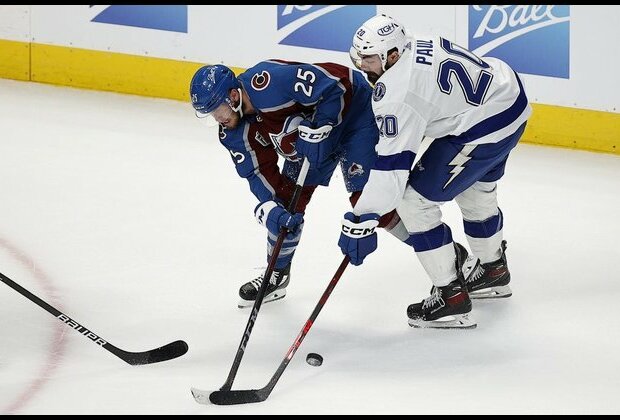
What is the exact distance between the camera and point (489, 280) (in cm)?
474

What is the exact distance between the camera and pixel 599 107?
6426 mm

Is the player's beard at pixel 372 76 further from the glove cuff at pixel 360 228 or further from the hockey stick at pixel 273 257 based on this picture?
the glove cuff at pixel 360 228

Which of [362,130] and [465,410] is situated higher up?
[362,130]

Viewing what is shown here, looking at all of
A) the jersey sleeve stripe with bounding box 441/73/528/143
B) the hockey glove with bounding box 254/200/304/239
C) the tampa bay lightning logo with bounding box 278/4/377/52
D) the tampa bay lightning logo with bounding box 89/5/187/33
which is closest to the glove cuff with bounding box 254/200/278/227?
the hockey glove with bounding box 254/200/304/239

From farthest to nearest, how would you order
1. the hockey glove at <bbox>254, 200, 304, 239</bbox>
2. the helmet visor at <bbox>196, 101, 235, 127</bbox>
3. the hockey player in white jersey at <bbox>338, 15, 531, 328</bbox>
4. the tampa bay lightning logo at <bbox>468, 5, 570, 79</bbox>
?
the tampa bay lightning logo at <bbox>468, 5, 570, 79</bbox> < the hockey glove at <bbox>254, 200, 304, 239</bbox> < the helmet visor at <bbox>196, 101, 235, 127</bbox> < the hockey player in white jersey at <bbox>338, 15, 531, 328</bbox>

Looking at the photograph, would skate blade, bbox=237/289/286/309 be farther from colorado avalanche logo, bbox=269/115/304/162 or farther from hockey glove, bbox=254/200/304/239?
colorado avalanche logo, bbox=269/115/304/162

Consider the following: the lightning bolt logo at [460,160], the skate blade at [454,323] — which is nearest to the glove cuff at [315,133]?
the lightning bolt logo at [460,160]

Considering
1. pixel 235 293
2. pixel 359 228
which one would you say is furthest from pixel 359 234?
pixel 235 293

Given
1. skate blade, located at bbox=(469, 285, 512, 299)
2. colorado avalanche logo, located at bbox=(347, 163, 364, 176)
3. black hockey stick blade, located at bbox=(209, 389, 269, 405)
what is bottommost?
skate blade, located at bbox=(469, 285, 512, 299)

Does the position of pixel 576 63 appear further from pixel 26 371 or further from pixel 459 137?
pixel 26 371

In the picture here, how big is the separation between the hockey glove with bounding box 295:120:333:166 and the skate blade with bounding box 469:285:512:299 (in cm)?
92

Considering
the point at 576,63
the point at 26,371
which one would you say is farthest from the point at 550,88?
the point at 26,371

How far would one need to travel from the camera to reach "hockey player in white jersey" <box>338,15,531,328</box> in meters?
4.04

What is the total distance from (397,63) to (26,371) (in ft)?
5.35
